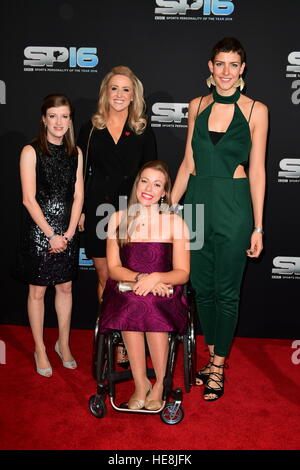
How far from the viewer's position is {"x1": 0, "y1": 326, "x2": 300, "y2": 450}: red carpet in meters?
2.76

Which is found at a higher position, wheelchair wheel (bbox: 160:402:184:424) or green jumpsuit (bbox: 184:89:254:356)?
green jumpsuit (bbox: 184:89:254:356)

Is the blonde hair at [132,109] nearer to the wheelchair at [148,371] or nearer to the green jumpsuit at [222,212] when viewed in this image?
the green jumpsuit at [222,212]

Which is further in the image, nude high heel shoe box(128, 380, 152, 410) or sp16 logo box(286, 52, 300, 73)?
sp16 logo box(286, 52, 300, 73)

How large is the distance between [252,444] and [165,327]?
2.61 feet

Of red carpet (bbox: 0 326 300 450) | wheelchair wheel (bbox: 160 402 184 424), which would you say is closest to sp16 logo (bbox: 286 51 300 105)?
red carpet (bbox: 0 326 300 450)

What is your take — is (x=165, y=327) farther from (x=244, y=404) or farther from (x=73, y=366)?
(x=73, y=366)

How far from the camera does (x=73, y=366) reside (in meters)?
3.59

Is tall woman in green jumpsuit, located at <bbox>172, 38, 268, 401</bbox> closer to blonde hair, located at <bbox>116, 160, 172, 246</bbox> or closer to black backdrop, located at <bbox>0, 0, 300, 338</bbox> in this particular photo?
blonde hair, located at <bbox>116, 160, 172, 246</bbox>

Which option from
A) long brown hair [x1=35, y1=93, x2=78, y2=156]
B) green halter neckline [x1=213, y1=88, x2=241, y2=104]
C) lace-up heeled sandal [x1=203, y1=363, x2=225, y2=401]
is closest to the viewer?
green halter neckline [x1=213, y1=88, x2=241, y2=104]

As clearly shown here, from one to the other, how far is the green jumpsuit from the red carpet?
0.40m

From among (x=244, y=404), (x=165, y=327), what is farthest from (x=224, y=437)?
(x=165, y=327)

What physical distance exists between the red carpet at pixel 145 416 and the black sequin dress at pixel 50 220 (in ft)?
2.26

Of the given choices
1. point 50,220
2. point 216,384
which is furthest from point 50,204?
point 216,384

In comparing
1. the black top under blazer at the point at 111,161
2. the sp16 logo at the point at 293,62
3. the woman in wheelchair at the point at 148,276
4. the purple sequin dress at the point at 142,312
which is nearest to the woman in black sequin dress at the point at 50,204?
the black top under blazer at the point at 111,161
